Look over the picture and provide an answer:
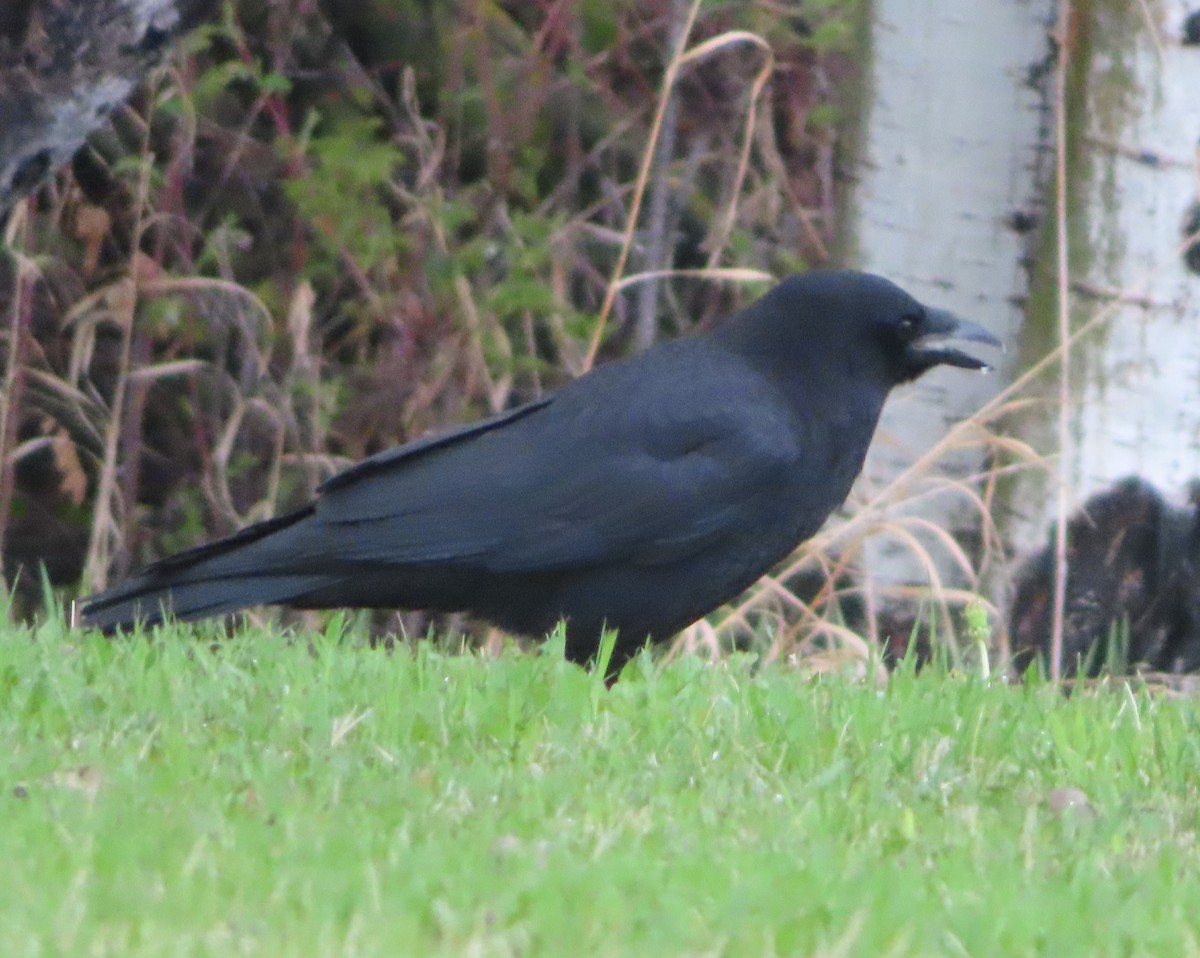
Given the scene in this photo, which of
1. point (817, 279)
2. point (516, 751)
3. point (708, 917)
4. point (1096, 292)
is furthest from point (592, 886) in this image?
point (1096, 292)

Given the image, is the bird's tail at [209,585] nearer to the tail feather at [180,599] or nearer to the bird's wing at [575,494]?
the tail feather at [180,599]

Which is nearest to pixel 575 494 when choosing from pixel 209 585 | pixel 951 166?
pixel 209 585

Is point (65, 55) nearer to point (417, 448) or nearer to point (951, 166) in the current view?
point (417, 448)

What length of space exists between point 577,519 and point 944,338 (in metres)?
1.08

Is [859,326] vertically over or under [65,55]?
under

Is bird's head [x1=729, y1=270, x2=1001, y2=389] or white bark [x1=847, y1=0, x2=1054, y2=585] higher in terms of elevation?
white bark [x1=847, y1=0, x2=1054, y2=585]

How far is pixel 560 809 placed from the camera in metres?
3.23

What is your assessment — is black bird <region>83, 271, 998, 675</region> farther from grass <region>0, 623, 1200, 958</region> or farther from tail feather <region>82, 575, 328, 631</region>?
grass <region>0, 623, 1200, 958</region>

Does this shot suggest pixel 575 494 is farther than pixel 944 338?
No

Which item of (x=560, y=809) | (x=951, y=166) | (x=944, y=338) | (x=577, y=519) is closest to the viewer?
(x=560, y=809)

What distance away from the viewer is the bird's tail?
4512mm

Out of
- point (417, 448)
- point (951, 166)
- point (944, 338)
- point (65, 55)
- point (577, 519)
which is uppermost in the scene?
point (65, 55)

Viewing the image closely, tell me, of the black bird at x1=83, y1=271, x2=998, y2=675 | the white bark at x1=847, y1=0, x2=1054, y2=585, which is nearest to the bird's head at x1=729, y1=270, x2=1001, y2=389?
the black bird at x1=83, y1=271, x2=998, y2=675

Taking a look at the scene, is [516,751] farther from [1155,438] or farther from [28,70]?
[1155,438]
